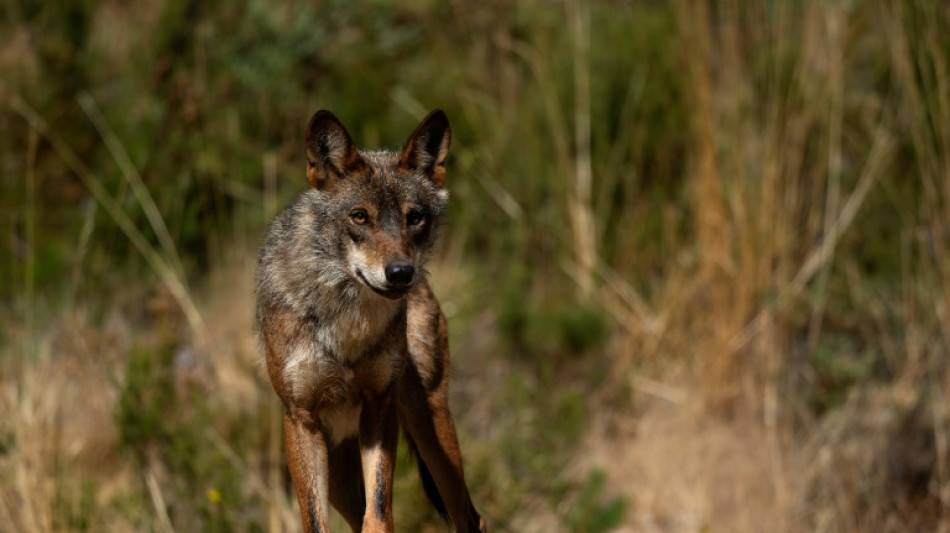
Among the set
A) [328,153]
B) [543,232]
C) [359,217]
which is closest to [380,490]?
[359,217]

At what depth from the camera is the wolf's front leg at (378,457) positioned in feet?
16.3

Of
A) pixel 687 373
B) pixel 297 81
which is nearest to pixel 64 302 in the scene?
pixel 297 81

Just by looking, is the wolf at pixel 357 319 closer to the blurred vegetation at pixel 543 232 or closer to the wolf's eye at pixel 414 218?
the wolf's eye at pixel 414 218

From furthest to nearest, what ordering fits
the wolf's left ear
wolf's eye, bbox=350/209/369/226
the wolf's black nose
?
the wolf's left ear, wolf's eye, bbox=350/209/369/226, the wolf's black nose

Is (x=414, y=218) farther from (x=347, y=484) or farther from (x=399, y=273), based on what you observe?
(x=347, y=484)

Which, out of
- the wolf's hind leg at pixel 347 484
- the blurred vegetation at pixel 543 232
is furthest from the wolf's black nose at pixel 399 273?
the blurred vegetation at pixel 543 232

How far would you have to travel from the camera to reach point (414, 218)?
5156 mm

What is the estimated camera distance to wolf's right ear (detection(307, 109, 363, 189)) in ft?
16.7

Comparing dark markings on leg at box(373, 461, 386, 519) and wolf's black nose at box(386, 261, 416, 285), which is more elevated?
wolf's black nose at box(386, 261, 416, 285)

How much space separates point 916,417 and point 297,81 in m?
5.57

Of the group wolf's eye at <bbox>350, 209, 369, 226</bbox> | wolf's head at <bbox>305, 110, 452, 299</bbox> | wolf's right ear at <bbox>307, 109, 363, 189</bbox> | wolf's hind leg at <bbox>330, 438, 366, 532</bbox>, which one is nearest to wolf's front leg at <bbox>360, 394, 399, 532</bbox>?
wolf's hind leg at <bbox>330, 438, 366, 532</bbox>

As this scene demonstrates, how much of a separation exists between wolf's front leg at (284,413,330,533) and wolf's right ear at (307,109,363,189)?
3.08 feet

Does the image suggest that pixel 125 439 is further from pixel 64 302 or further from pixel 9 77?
pixel 9 77

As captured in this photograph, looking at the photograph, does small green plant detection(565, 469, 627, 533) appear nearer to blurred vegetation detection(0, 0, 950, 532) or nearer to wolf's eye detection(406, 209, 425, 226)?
blurred vegetation detection(0, 0, 950, 532)
